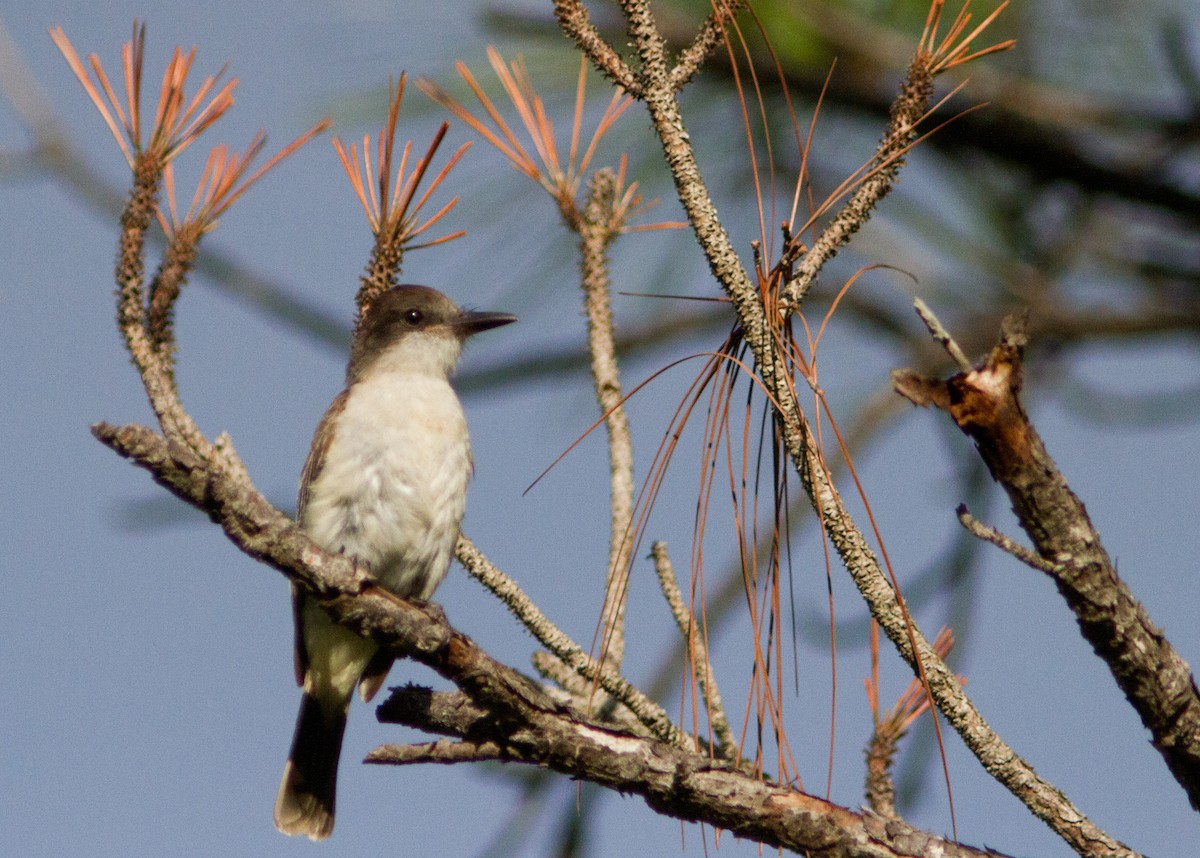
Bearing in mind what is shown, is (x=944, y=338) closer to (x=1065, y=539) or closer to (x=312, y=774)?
(x=1065, y=539)

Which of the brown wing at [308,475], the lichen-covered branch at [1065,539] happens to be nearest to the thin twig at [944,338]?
the lichen-covered branch at [1065,539]

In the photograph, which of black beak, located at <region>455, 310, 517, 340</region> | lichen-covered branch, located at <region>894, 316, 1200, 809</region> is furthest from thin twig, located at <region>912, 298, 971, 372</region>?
black beak, located at <region>455, 310, 517, 340</region>

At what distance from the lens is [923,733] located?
4312 mm

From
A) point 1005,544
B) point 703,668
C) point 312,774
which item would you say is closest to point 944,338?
point 1005,544

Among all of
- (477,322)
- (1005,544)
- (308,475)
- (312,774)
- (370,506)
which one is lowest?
(1005,544)

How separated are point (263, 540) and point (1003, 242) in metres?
3.81

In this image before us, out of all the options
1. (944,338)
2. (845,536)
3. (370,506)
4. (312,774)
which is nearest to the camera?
(944,338)

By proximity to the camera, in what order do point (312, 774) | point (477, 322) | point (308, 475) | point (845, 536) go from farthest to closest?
point (477, 322), point (312, 774), point (308, 475), point (845, 536)

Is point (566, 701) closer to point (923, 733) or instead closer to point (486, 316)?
point (923, 733)

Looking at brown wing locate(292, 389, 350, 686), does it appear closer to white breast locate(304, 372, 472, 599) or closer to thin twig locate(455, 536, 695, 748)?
white breast locate(304, 372, 472, 599)

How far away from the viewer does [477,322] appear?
517cm

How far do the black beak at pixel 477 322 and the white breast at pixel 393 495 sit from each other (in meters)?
0.78

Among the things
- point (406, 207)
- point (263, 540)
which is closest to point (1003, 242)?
point (406, 207)

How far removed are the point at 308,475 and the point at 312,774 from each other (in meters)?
1.08
